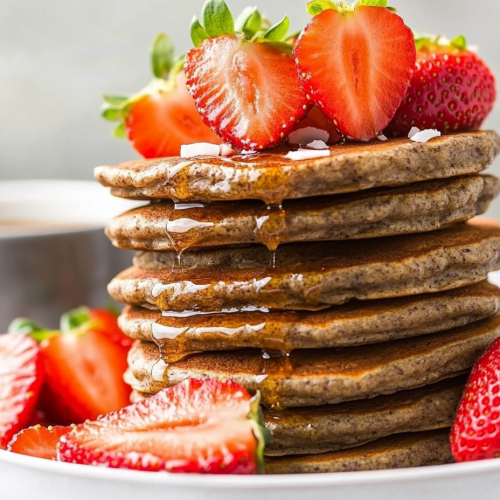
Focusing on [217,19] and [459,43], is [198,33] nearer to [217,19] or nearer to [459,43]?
[217,19]

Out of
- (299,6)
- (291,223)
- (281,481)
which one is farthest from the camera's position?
(299,6)

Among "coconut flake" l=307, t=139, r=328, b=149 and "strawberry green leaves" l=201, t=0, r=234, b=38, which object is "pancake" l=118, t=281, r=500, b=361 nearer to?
"coconut flake" l=307, t=139, r=328, b=149

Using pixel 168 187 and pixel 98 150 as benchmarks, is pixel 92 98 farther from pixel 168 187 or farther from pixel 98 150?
pixel 168 187

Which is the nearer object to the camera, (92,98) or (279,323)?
(279,323)

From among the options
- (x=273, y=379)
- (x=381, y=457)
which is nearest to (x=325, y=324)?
(x=273, y=379)

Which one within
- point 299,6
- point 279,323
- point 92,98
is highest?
point 299,6

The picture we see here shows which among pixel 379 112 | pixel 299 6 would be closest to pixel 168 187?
pixel 379 112
